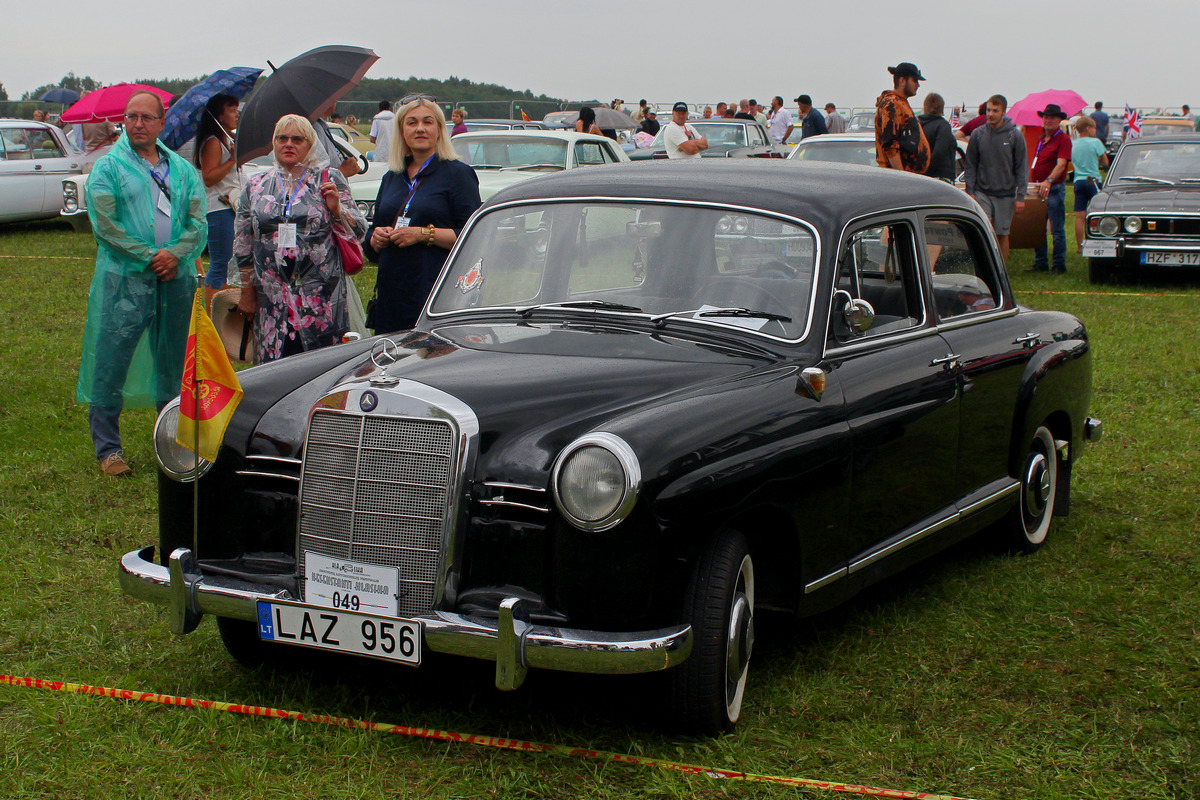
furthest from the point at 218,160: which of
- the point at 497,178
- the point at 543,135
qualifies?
the point at 543,135

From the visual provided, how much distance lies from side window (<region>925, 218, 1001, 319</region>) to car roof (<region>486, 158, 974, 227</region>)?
0.15 m

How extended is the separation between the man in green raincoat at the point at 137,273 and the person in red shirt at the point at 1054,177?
10923 millimetres

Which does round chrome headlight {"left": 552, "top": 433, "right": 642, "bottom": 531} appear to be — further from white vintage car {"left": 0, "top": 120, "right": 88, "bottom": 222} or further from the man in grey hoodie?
white vintage car {"left": 0, "top": 120, "right": 88, "bottom": 222}

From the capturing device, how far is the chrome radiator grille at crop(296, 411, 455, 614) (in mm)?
3525

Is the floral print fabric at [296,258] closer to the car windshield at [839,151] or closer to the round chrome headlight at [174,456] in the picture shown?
the round chrome headlight at [174,456]

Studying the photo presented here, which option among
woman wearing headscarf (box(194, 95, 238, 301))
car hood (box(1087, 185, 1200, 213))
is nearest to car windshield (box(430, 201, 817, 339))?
woman wearing headscarf (box(194, 95, 238, 301))

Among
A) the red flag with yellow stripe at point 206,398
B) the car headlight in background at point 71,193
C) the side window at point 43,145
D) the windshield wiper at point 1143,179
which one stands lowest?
the red flag with yellow stripe at point 206,398

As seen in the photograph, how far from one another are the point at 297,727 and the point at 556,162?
11.3 m

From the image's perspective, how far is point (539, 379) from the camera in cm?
384

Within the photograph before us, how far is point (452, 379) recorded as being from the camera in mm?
3820

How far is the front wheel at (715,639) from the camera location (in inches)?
138

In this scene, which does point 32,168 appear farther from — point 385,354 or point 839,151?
point 385,354

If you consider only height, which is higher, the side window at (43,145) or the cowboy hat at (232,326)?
the side window at (43,145)

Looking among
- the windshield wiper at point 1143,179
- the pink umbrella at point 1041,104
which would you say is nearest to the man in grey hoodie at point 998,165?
the windshield wiper at point 1143,179
